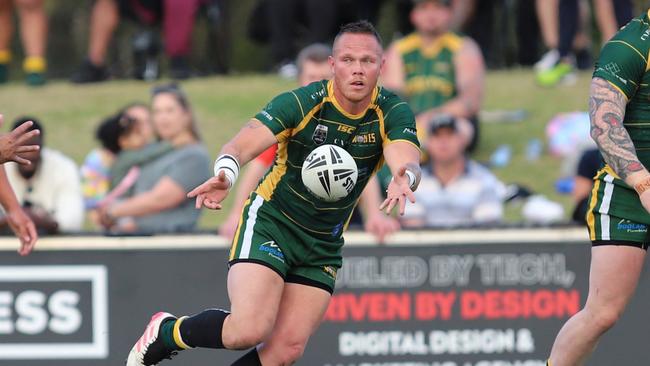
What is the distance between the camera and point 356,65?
6.69m

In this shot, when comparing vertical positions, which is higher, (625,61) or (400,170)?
(625,61)

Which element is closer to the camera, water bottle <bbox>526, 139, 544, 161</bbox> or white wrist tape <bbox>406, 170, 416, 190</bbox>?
white wrist tape <bbox>406, 170, 416, 190</bbox>

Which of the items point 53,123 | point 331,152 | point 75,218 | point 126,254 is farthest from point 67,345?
point 53,123

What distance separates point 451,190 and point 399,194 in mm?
3657

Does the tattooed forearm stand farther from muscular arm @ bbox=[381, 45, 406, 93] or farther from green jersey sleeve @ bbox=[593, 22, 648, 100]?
muscular arm @ bbox=[381, 45, 406, 93]

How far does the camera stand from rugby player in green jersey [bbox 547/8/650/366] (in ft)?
21.3

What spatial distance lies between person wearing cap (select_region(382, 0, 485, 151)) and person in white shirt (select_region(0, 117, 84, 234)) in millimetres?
2996

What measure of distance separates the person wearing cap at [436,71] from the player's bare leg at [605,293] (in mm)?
4457

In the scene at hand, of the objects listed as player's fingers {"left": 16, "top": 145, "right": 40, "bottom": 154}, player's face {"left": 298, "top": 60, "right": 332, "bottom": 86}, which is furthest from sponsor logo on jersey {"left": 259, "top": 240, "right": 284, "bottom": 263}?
player's face {"left": 298, "top": 60, "right": 332, "bottom": 86}

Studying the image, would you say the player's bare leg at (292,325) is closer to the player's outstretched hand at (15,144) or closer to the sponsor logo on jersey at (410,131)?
the sponsor logo on jersey at (410,131)

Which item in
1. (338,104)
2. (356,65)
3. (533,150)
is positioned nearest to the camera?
(356,65)

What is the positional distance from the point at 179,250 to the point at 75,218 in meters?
1.41

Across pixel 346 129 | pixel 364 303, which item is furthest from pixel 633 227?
pixel 364 303

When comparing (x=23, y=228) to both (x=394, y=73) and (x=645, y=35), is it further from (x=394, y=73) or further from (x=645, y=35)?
(x=394, y=73)
